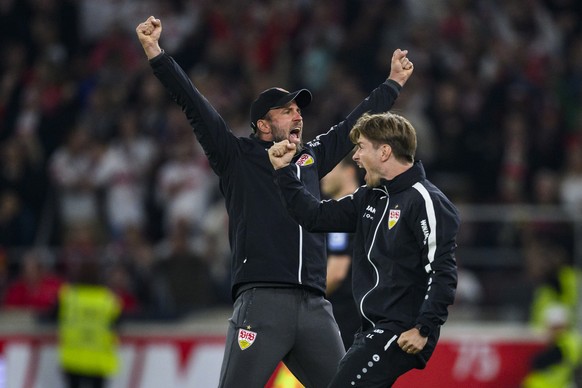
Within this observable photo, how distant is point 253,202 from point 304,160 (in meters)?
0.38

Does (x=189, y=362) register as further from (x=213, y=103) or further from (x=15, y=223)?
(x=213, y=103)

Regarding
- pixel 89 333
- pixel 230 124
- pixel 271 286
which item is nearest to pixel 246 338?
pixel 271 286

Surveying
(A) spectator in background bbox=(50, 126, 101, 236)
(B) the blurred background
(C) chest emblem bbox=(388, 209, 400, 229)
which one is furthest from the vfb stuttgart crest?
(A) spectator in background bbox=(50, 126, 101, 236)

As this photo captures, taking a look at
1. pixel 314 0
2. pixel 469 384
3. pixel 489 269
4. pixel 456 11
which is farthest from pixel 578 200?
pixel 314 0

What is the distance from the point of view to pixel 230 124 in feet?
49.8

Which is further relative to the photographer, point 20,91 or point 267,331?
point 20,91

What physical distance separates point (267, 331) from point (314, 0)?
35.1 feet

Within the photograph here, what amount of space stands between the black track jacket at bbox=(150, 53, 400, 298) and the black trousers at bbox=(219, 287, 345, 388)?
10cm

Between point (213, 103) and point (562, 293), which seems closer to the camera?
point (562, 293)

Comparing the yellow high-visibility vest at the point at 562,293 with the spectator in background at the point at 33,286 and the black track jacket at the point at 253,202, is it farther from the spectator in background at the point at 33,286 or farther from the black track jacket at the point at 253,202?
the black track jacket at the point at 253,202

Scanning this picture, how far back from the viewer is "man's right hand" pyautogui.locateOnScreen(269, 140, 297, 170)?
6320mm

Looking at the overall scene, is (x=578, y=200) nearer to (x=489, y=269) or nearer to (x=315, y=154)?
(x=489, y=269)

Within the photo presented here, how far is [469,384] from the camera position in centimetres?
1260

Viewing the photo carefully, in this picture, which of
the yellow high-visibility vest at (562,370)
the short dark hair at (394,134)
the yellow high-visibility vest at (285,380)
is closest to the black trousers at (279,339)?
the short dark hair at (394,134)
